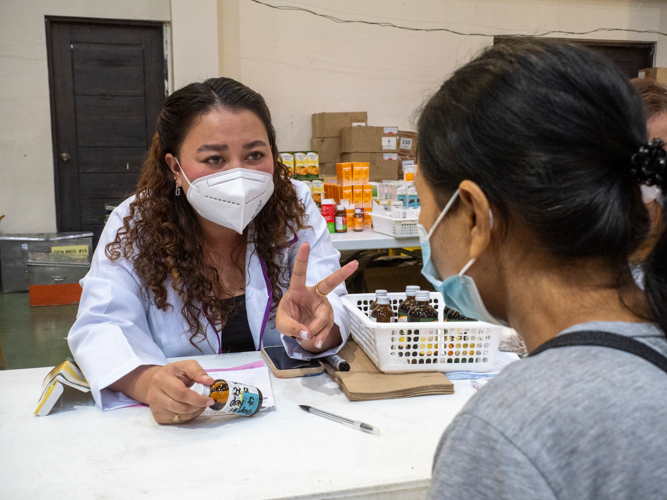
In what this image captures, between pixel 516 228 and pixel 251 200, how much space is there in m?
1.10

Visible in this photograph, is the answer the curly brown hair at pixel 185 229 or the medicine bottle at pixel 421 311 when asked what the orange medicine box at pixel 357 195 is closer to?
A: the curly brown hair at pixel 185 229

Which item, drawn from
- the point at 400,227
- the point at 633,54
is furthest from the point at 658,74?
the point at 400,227

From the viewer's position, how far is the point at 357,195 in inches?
142

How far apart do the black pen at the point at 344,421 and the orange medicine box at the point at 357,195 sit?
2.51 m

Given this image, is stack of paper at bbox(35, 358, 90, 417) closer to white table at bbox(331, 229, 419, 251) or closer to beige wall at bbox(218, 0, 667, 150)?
white table at bbox(331, 229, 419, 251)

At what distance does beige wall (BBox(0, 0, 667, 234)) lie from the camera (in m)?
4.88

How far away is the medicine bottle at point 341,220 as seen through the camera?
Result: 3.41 meters

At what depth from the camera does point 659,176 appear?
593 millimetres

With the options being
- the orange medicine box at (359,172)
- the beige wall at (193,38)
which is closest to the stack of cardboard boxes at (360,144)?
the beige wall at (193,38)

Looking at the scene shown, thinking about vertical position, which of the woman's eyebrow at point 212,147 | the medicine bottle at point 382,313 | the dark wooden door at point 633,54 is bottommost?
the medicine bottle at point 382,313

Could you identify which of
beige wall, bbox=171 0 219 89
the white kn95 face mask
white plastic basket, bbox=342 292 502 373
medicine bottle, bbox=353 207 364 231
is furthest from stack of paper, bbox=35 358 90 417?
beige wall, bbox=171 0 219 89

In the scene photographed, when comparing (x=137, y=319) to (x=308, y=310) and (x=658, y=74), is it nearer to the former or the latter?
(x=308, y=310)

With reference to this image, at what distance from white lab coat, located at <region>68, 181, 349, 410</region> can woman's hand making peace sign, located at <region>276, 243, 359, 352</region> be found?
5 cm

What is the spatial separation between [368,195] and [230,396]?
2668mm
